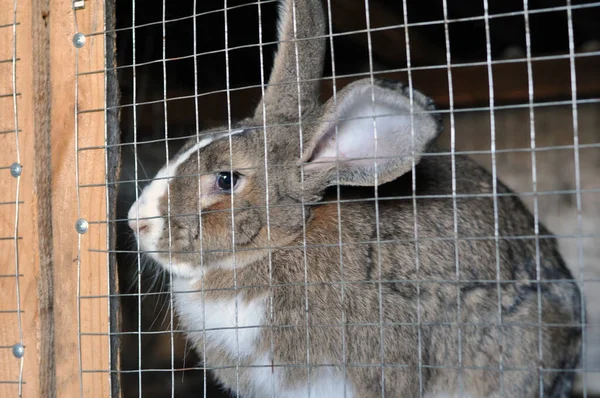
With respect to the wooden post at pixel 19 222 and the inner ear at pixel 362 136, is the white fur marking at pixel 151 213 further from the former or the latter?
the inner ear at pixel 362 136

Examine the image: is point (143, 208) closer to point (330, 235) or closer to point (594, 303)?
point (330, 235)

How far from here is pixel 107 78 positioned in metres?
2.12

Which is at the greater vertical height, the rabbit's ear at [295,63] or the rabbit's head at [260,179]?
the rabbit's ear at [295,63]

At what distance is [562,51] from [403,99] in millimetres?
3238

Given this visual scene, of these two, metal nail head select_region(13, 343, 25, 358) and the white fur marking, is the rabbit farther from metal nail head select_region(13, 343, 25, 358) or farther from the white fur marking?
metal nail head select_region(13, 343, 25, 358)

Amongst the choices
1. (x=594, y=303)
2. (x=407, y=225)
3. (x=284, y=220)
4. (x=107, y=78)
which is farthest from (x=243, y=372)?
(x=594, y=303)

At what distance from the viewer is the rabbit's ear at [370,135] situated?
6.50ft

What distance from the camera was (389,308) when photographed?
90.4 inches

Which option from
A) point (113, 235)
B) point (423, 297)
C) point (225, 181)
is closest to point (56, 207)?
point (113, 235)

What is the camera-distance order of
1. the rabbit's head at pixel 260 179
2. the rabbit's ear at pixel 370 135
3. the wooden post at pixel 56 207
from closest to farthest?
the rabbit's ear at pixel 370 135, the wooden post at pixel 56 207, the rabbit's head at pixel 260 179

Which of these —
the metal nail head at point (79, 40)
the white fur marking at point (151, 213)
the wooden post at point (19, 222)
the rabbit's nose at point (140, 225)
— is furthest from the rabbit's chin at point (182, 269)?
the metal nail head at point (79, 40)

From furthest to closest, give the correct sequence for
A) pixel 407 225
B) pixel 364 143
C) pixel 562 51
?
pixel 562 51 < pixel 407 225 < pixel 364 143

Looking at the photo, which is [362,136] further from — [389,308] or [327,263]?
[389,308]

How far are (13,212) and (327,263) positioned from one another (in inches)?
40.8
